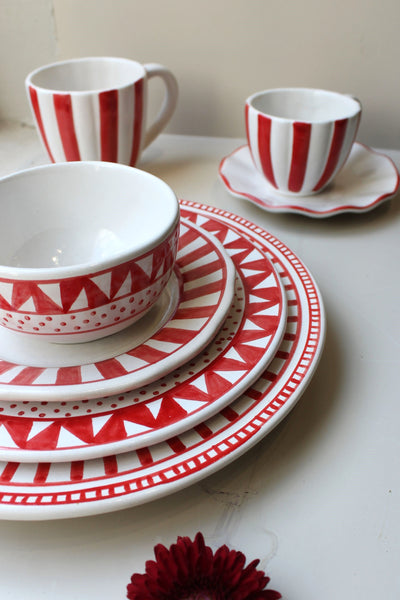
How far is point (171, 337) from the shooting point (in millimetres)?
387

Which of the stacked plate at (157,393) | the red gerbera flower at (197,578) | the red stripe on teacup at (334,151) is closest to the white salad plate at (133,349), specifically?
the stacked plate at (157,393)

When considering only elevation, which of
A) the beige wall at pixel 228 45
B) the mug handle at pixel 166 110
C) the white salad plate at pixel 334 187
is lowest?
the white salad plate at pixel 334 187

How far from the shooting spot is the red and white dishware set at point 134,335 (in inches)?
12.1

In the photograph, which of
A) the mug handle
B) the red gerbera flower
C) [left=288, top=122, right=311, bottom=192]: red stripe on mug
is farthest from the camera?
the mug handle

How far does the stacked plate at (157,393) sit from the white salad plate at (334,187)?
19cm

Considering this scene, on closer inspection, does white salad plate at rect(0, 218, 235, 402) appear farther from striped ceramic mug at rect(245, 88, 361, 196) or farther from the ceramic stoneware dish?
striped ceramic mug at rect(245, 88, 361, 196)

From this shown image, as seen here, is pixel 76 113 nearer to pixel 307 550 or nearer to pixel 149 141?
pixel 149 141

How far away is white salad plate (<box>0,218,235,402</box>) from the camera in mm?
339

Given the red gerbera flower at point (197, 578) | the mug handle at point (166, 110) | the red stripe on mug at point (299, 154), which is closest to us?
the red gerbera flower at point (197, 578)

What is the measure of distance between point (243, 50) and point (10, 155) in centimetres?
37

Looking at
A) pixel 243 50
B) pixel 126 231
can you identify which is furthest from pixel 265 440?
pixel 243 50

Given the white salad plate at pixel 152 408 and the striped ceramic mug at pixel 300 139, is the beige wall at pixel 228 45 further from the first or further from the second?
the white salad plate at pixel 152 408

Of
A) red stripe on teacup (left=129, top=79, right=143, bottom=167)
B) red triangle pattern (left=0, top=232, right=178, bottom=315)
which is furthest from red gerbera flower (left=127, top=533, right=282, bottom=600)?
red stripe on teacup (left=129, top=79, right=143, bottom=167)

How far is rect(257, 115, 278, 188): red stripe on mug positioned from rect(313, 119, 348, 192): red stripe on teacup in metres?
0.05
